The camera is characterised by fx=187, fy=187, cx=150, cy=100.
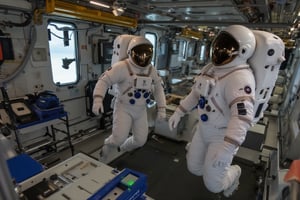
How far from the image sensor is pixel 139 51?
2684 millimetres

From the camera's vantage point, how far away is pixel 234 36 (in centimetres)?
187

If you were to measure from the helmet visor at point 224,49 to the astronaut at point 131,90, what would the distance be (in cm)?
103

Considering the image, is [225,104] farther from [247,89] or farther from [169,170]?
[169,170]

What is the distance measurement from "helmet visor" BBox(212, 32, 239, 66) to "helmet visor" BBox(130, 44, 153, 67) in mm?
997

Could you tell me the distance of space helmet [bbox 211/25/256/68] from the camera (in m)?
1.84

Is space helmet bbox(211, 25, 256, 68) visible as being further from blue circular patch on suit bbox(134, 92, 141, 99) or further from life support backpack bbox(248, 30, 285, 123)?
blue circular patch on suit bbox(134, 92, 141, 99)

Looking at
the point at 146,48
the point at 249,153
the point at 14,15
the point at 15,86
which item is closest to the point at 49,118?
the point at 15,86

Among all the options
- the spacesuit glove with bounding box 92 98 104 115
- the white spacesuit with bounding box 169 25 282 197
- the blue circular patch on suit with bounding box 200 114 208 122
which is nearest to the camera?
the white spacesuit with bounding box 169 25 282 197

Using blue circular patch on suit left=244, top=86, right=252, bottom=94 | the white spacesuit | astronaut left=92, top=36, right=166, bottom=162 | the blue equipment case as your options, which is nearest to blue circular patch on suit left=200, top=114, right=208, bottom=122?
the white spacesuit

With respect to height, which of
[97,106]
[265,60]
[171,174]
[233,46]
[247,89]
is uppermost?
[233,46]

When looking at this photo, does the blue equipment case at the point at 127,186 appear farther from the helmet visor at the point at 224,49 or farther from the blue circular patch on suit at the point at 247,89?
the helmet visor at the point at 224,49

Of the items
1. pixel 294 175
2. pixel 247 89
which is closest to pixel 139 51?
pixel 247 89

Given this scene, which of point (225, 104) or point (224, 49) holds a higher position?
point (224, 49)

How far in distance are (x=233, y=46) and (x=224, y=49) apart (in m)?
0.09
